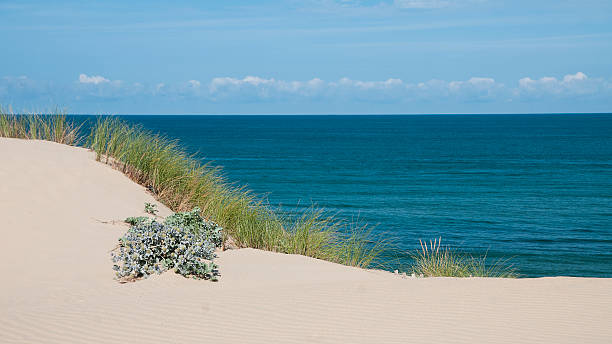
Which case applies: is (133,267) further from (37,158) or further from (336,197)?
(336,197)

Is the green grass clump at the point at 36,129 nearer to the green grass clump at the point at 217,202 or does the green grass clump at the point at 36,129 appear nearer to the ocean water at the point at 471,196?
the green grass clump at the point at 217,202

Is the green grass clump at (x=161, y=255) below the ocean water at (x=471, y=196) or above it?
above

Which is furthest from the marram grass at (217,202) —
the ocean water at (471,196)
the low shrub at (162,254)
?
the ocean water at (471,196)

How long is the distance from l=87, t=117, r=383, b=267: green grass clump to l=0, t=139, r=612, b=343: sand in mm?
854

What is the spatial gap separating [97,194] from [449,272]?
7.43 m

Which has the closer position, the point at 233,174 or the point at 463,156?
the point at 233,174

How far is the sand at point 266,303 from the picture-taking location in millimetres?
6090

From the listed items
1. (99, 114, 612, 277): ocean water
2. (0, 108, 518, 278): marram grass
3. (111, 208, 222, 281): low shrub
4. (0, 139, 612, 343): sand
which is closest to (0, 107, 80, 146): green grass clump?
(0, 108, 518, 278): marram grass

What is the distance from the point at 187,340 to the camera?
589cm

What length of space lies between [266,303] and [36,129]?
1256cm

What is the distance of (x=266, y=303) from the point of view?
6984mm

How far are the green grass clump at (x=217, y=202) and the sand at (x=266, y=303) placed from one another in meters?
0.85

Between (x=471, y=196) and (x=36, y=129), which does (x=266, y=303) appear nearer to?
(x=36, y=129)

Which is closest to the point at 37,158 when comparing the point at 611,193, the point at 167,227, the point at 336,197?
the point at 167,227
